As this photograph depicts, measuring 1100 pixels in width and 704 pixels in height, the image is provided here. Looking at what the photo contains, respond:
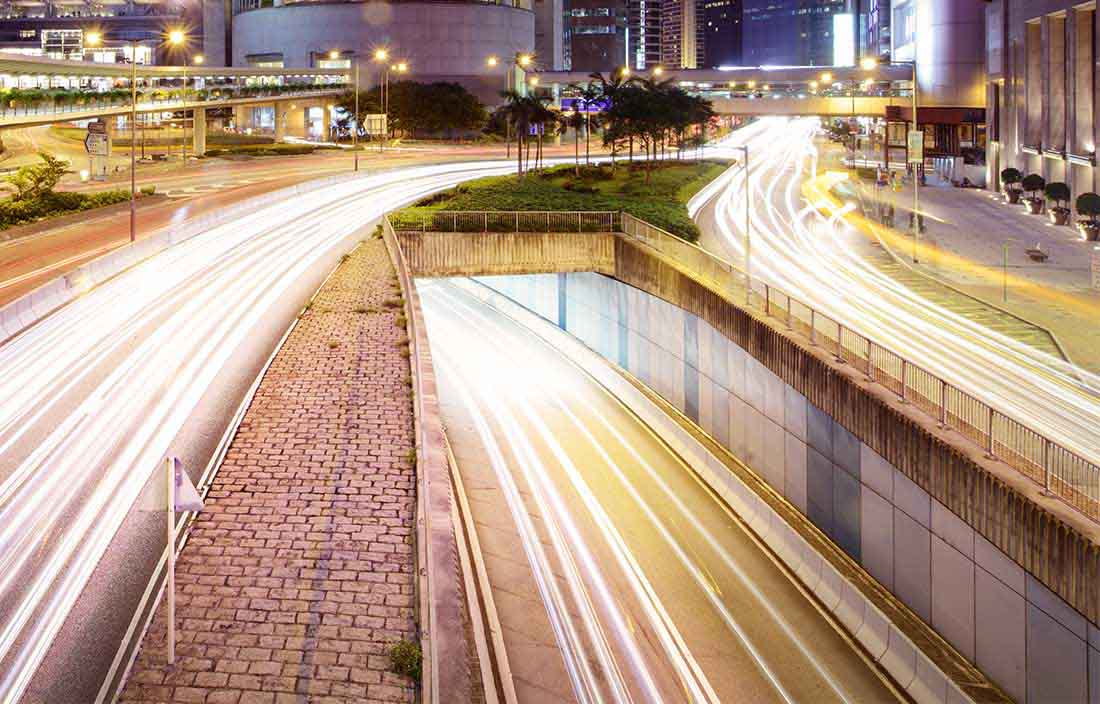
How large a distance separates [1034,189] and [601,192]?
87.0ft

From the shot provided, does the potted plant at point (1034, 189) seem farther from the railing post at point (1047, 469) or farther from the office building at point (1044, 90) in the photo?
the railing post at point (1047, 469)

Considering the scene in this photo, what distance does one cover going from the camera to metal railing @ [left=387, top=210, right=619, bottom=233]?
41594mm

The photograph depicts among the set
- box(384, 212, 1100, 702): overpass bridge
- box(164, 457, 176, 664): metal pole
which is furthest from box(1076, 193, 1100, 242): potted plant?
box(164, 457, 176, 664): metal pole

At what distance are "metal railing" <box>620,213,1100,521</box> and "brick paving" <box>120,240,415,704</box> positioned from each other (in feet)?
32.0

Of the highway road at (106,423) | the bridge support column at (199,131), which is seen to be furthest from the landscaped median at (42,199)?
the bridge support column at (199,131)

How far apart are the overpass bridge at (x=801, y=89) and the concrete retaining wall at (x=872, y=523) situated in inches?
3289

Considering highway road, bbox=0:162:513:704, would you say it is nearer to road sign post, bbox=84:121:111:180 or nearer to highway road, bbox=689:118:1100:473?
highway road, bbox=689:118:1100:473

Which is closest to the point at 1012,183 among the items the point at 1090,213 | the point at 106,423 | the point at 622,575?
the point at 1090,213

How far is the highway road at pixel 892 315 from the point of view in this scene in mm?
20547

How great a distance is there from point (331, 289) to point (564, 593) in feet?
53.7

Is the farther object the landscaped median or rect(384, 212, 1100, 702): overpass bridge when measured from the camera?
the landscaped median

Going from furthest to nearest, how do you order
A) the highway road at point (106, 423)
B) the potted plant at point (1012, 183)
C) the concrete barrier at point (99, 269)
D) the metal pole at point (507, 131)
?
the metal pole at point (507, 131) → the potted plant at point (1012, 183) → the concrete barrier at point (99, 269) → the highway road at point (106, 423)

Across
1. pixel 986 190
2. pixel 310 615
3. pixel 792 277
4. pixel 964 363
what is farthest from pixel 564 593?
pixel 986 190

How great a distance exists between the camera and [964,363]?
24.1 m
